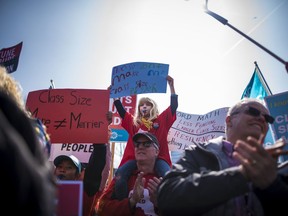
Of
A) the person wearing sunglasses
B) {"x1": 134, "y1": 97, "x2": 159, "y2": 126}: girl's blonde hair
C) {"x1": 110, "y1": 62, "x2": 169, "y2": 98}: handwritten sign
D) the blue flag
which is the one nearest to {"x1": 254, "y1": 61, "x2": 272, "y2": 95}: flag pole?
the blue flag

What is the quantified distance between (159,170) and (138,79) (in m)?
2.04

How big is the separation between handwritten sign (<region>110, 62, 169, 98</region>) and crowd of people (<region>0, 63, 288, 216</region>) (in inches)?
22.2

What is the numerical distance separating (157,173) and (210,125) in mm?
2932

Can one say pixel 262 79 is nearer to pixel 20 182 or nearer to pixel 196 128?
pixel 196 128

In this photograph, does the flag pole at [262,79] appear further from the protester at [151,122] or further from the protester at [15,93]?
the protester at [15,93]

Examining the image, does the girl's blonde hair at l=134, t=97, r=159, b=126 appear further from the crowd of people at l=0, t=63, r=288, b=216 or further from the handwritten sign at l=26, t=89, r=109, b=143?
the handwritten sign at l=26, t=89, r=109, b=143

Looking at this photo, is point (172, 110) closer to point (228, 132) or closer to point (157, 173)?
point (157, 173)

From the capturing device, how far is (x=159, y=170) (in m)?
3.38

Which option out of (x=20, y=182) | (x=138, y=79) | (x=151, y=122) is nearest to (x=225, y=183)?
(x=20, y=182)

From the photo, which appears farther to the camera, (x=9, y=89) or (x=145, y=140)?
(x=145, y=140)

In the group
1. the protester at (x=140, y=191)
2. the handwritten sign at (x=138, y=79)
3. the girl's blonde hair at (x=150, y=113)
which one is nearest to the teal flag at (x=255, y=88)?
the handwritten sign at (x=138, y=79)

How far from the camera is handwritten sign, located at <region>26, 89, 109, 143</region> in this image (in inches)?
143

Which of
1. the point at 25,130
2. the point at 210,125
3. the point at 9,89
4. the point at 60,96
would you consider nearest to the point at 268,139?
the point at 210,125

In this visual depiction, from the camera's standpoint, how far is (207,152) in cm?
192
